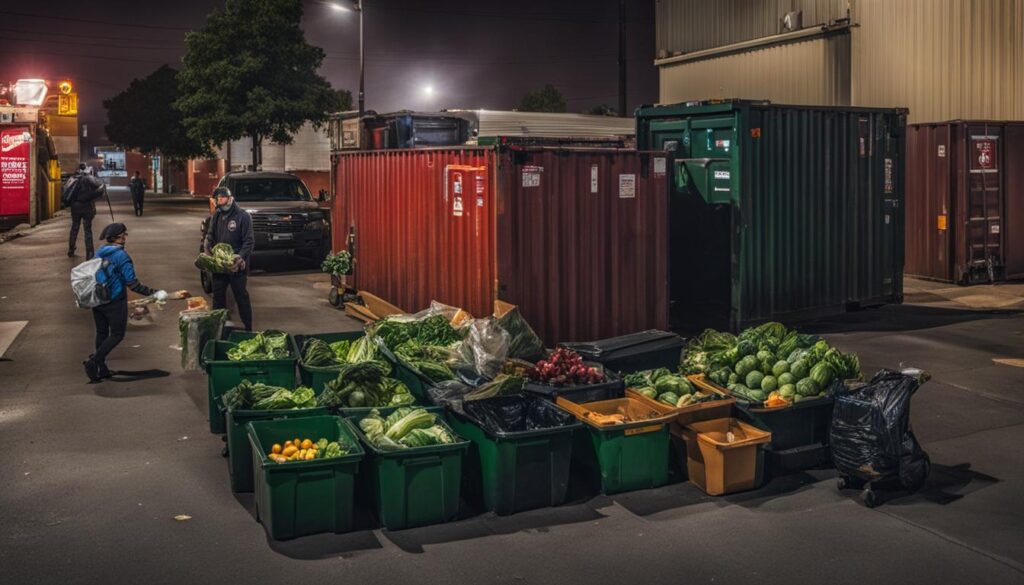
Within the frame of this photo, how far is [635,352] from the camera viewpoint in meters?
9.98

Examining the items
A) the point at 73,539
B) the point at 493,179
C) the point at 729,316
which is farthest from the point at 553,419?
the point at 729,316

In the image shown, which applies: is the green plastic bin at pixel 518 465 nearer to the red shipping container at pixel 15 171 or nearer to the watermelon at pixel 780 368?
the watermelon at pixel 780 368

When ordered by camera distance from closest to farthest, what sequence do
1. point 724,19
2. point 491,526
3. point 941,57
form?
point 491,526, point 941,57, point 724,19

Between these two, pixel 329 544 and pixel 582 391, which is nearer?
pixel 329 544

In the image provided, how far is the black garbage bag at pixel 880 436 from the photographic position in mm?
7664

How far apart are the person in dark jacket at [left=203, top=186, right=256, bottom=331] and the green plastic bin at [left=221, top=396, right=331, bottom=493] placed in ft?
19.0

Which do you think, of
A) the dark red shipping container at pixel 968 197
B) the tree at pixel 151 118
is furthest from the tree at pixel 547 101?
the dark red shipping container at pixel 968 197

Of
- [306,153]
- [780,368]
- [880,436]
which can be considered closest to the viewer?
[880,436]

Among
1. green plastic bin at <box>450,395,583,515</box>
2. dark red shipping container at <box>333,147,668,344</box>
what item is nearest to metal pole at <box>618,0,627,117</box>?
dark red shipping container at <box>333,147,668,344</box>

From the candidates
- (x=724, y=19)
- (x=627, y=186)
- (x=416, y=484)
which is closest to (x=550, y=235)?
(x=627, y=186)

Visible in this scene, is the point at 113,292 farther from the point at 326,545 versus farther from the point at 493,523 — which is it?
the point at 493,523

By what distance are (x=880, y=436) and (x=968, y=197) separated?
1383 cm

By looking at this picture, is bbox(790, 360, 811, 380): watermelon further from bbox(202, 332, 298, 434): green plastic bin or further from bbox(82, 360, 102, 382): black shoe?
bbox(82, 360, 102, 382): black shoe

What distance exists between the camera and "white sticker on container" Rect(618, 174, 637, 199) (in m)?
13.3
